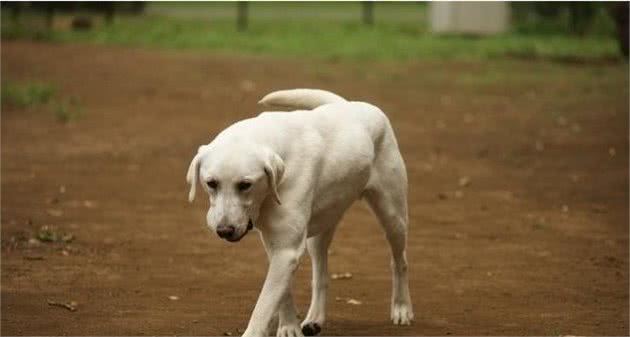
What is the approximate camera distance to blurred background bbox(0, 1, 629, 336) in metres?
7.90

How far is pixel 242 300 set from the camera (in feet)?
26.3

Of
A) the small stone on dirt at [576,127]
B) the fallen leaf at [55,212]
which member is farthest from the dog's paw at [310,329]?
the small stone on dirt at [576,127]

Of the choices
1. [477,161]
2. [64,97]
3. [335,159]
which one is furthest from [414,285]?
[64,97]

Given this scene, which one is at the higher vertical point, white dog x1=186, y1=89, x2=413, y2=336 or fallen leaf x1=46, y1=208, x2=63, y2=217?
white dog x1=186, y1=89, x2=413, y2=336

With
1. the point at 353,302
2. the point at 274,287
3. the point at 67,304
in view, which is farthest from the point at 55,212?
the point at 274,287

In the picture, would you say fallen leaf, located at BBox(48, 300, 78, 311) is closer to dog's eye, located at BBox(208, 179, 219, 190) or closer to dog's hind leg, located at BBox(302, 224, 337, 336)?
dog's hind leg, located at BBox(302, 224, 337, 336)

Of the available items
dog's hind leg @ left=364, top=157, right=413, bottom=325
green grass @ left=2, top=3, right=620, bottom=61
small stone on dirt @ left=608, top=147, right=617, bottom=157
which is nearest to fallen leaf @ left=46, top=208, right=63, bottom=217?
dog's hind leg @ left=364, top=157, right=413, bottom=325

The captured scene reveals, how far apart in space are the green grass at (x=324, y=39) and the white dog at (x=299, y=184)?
18.3m

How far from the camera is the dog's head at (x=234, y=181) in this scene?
5.88 meters

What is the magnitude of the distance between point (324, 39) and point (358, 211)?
1777 centimetres

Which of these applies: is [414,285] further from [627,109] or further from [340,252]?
[627,109]

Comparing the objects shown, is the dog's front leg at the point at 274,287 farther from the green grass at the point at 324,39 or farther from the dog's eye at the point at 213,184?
the green grass at the point at 324,39

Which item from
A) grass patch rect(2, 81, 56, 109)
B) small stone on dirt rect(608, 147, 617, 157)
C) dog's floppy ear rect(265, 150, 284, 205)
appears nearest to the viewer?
dog's floppy ear rect(265, 150, 284, 205)

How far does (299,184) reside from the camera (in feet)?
20.8
